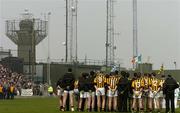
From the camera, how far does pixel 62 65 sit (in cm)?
8494

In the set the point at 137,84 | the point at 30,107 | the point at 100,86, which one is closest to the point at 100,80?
the point at 100,86

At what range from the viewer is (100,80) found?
29.1 m

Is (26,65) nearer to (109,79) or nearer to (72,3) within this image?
(72,3)

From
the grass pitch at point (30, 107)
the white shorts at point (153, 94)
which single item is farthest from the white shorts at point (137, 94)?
the grass pitch at point (30, 107)

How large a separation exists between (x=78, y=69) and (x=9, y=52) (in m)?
10.8

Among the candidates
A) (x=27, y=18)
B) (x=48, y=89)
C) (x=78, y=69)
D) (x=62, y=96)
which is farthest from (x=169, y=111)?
(x=27, y=18)

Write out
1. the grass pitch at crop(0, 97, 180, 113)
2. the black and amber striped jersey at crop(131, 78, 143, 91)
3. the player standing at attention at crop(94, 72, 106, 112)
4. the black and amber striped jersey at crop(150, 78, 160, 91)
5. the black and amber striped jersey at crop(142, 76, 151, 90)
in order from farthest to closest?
the grass pitch at crop(0, 97, 180, 113), the player standing at attention at crop(94, 72, 106, 112), the black and amber striped jersey at crop(150, 78, 160, 91), the black and amber striped jersey at crop(142, 76, 151, 90), the black and amber striped jersey at crop(131, 78, 143, 91)

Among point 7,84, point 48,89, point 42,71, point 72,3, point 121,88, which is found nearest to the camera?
point 121,88

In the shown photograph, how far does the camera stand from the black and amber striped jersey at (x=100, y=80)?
29.1m

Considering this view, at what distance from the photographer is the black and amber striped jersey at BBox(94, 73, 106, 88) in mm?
29078

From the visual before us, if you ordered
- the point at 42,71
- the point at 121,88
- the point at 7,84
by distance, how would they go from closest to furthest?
1. the point at 121,88
2. the point at 7,84
3. the point at 42,71

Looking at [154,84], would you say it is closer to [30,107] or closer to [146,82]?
[146,82]

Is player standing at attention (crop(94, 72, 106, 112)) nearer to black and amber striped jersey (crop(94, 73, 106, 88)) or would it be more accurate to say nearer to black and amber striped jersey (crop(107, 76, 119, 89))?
black and amber striped jersey (crop(94, 73, 106, 88))

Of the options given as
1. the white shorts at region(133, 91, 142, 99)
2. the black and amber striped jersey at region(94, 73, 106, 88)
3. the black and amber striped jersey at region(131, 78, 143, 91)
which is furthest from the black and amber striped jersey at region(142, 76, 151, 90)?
the black and amber striped jersey at region(94, 73, 106, 88)
